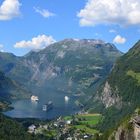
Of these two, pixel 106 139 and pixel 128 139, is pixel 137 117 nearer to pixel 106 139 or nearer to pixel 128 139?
pixel 128 139

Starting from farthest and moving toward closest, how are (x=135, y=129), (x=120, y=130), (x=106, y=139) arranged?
1. (x=106, y=139)
2. (x=120, y=130)
3. (x=135, y=129)

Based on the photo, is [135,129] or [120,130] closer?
[135,129]

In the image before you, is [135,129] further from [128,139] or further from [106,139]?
[106,139]

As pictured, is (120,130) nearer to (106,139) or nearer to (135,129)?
(135,129)

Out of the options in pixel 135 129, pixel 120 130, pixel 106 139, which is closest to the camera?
pixel 135 129

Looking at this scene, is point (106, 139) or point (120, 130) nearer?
point (120, 130)

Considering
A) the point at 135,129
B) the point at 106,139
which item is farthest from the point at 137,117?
the point at 106,139

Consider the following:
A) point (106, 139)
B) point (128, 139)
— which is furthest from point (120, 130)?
point (106, 139)
